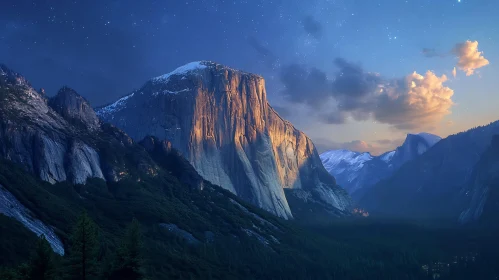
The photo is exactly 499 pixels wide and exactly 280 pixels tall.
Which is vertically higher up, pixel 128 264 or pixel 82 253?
pixel 82 253

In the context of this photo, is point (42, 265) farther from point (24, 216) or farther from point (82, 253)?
point (24, 216)

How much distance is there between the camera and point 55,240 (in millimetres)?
122188

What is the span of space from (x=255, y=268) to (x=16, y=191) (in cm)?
10542

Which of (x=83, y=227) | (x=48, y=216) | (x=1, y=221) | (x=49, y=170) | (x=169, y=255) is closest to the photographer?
(x=83, y=227)

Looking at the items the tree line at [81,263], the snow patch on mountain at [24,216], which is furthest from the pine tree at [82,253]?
the snow patch on mountain at [24,216]

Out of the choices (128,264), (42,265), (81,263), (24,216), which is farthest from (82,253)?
(24,216)

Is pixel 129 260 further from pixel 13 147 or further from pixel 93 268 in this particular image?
pixel 13 147

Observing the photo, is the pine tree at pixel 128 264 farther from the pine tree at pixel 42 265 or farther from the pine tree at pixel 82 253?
the pine tree at pixel 42 265

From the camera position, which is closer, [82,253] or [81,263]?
[82,253]

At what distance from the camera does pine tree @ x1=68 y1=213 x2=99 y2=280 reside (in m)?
50.3

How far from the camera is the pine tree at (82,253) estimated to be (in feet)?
165

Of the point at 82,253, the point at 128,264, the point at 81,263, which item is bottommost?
→ the point at 128,264

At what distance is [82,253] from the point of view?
50.7m

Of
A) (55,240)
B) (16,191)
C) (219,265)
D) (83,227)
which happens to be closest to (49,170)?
(16,191)
